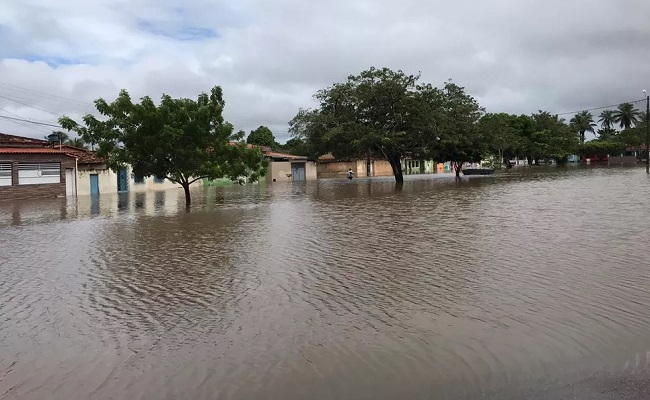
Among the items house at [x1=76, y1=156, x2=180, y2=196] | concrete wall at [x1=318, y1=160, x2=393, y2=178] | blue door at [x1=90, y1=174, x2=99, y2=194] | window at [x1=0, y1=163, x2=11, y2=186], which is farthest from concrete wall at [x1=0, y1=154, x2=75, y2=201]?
concrete wall at [x1=318, y1=160, x2=393, y2=178]

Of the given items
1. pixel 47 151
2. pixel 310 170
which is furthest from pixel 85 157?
pixel 310 170

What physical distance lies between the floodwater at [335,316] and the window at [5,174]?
22.1m

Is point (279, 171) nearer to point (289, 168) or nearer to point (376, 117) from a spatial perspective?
point (289, 168)

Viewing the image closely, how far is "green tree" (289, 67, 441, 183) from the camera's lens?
34375 mm

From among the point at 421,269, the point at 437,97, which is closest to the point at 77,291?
the point at 421,269

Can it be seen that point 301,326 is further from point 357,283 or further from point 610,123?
point 610,123

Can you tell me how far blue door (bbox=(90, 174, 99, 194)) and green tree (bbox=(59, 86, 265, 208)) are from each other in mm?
17800

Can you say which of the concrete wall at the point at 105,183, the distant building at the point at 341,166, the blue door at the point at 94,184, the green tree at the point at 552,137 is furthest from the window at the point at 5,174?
the green tree at the point at 552,137

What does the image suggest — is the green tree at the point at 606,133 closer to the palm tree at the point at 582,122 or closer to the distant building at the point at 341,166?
the palm tree at the point at 582,122

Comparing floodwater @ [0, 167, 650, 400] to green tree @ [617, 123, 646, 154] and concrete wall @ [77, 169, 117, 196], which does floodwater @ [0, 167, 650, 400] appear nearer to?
concrete wall @ [77, 169, 117, 196]

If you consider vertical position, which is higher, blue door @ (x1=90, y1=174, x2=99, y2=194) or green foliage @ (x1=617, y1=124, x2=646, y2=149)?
green foliage @ (x1=617, y1=124, x2=646, y2=149)

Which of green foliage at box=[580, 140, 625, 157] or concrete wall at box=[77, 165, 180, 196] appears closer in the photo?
concrete wall at box=[77, 165, 180, 196]

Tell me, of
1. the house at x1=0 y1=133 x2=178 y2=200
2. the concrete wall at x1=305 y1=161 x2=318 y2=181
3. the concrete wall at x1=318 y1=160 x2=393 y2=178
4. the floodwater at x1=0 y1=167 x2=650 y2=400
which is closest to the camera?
the floodwater at x1=0 y1=167 x2=650 y2=400

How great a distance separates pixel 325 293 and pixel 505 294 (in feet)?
7.34
